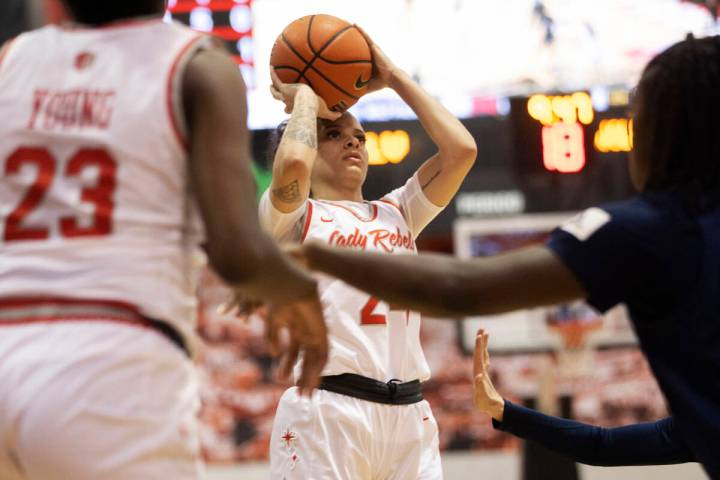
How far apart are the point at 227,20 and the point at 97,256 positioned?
6203 mm

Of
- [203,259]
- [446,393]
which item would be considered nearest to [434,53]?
[446,393]

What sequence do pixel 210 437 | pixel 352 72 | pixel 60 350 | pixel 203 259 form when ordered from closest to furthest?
pixel 60 350, pixel 203 259, pixel 352 72, pixel 210 437

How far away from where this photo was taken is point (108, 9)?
2.38 metres

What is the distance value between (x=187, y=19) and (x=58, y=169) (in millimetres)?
6077

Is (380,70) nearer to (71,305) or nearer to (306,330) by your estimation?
(306,330)

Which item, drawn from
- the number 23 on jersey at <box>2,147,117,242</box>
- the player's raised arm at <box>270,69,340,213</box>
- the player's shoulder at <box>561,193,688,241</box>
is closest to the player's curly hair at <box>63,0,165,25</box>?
the number 23 on jersey at <box>2,147,117,242</box>

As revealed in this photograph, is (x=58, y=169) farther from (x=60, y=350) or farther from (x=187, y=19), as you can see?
(x=187, y=19)

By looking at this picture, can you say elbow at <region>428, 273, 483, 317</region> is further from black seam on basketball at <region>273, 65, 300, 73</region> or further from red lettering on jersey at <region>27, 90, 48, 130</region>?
black seam on basketball at <region>273, 65, 300, 73</region>

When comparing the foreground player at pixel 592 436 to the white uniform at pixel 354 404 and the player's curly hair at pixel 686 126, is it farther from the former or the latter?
the player's curly hair at pixel 686 126

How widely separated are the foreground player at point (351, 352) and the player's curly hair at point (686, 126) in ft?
5.09

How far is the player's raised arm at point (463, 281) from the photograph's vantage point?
2.18 meters

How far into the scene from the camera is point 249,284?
88.6 inches

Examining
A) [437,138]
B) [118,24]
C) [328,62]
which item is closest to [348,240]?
[437,138]

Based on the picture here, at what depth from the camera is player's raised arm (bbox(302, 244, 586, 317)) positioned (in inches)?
85.8
